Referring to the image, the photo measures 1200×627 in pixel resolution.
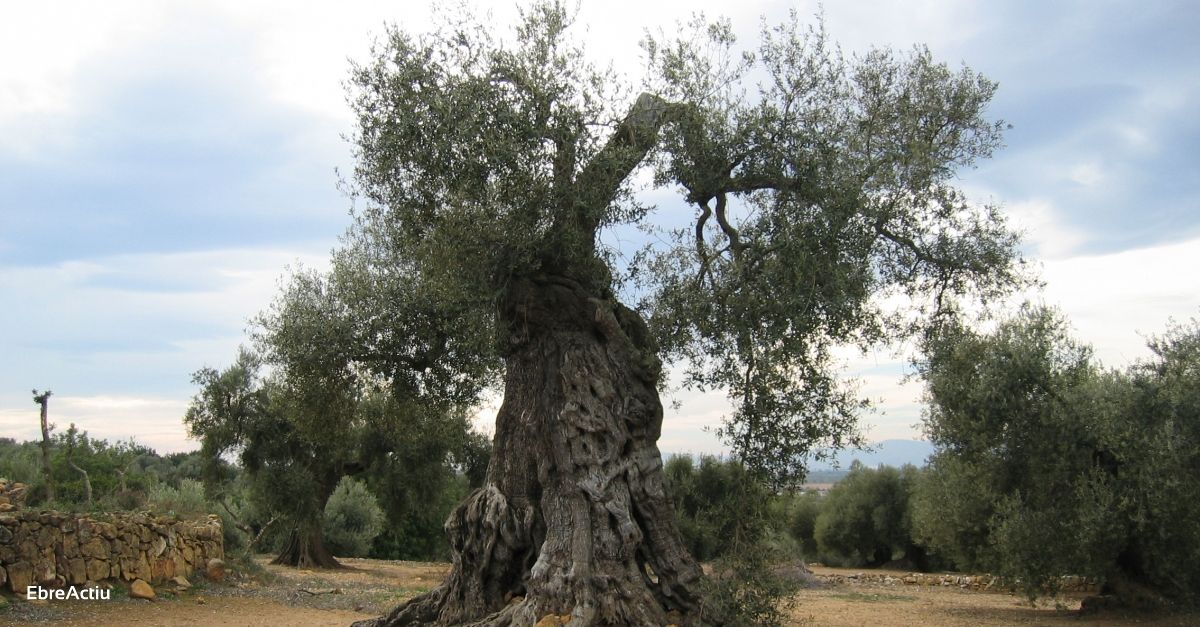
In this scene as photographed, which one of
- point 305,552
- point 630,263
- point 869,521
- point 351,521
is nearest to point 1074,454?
point 630,263

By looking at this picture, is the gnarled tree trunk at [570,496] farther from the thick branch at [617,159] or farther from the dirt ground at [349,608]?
the dirt ground at [349,608]

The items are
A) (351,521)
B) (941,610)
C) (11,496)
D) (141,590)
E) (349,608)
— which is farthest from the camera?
(351,521)

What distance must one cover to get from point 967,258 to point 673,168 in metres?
3.88

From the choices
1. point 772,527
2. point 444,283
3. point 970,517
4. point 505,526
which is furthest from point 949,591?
point 444,283

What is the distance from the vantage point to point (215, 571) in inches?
657

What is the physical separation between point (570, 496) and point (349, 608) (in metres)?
6.90

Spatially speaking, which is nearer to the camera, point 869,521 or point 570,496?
point 570,496

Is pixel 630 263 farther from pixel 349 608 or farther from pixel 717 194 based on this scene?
pixel 349 608

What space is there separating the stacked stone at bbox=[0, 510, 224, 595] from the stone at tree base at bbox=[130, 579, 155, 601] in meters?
0.23

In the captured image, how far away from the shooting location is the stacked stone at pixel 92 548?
12633 mm

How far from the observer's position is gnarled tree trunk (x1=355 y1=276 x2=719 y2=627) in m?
9.82

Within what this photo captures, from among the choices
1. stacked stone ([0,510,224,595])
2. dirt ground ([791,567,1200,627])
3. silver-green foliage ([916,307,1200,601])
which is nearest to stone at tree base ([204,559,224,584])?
stacked stone ([0,510,224,595])

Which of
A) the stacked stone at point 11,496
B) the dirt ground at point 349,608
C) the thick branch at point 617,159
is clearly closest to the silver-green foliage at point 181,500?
the dirt ground at point 349,608

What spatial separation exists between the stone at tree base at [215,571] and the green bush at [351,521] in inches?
579
